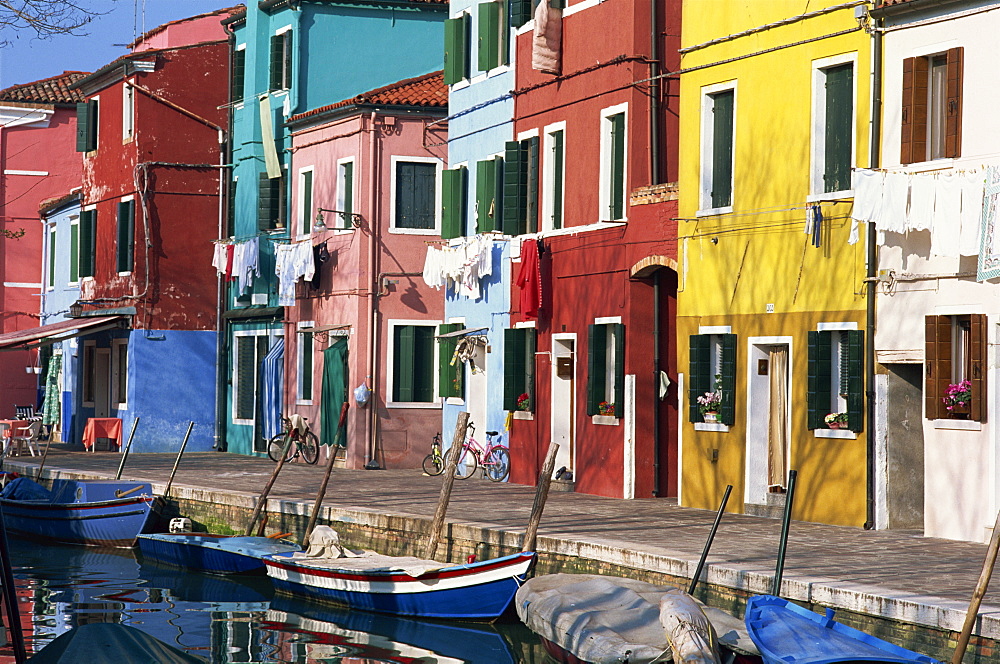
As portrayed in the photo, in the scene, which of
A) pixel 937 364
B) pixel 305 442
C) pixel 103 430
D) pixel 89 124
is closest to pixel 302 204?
pixel 305 442

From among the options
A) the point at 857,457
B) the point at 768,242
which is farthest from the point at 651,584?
the point at 768,242

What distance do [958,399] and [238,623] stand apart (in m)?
8.86

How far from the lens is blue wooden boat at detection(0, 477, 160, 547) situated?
25.5m

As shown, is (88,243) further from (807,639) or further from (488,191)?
(807,639)

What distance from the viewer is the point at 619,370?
23.3 m

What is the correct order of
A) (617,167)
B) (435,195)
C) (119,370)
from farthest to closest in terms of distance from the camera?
(119,370) → (435,195) → (617,167)

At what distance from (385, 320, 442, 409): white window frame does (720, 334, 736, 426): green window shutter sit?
10.9m

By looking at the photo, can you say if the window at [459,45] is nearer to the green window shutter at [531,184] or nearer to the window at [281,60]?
the green window shutter at [531,184]

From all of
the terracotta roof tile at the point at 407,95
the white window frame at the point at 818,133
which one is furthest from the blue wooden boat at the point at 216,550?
the terracotta roof tile at the point at 407,95

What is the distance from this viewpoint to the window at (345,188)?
1249 inches

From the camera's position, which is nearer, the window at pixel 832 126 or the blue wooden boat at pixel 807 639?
the blue wooden boat at pixel 807 639

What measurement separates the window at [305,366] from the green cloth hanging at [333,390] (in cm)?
105

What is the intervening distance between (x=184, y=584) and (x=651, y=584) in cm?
901

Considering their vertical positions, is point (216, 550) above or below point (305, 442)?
below
